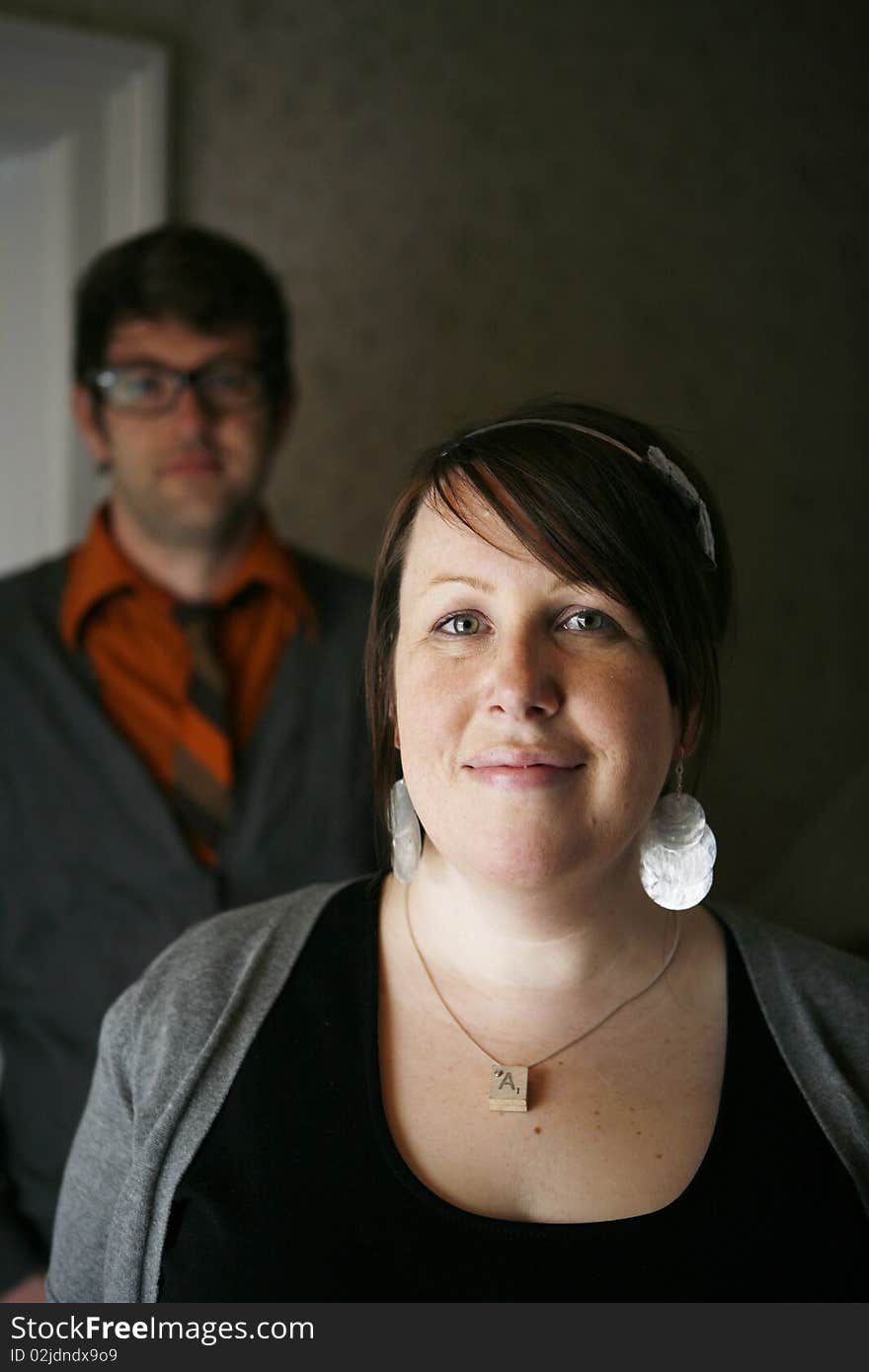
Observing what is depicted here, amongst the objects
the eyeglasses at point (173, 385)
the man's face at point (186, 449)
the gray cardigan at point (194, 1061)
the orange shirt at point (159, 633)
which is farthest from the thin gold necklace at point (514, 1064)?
the eyeglasses at point (173, 385)

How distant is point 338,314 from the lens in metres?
2.70

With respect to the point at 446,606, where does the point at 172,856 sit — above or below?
below

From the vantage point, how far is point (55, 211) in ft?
8.16

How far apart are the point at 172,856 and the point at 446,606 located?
85cm

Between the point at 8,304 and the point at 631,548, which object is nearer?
the point at 631,548

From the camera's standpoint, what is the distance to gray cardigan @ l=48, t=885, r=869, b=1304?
4.12ft

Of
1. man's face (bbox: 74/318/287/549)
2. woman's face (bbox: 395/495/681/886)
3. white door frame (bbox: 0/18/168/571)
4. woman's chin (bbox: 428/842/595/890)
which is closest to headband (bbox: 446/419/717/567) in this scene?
woman's face (bbox: 395/495/681/886)

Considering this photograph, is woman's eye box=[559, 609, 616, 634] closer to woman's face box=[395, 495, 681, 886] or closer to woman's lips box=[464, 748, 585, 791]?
woman's face box=[395, 495, 681, 886]

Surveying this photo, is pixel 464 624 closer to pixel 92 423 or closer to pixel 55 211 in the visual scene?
pixel 92 423

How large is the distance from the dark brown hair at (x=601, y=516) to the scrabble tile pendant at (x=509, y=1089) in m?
0.38

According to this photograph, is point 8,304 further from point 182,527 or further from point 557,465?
point 557,465

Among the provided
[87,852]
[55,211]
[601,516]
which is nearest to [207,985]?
[601,516]
